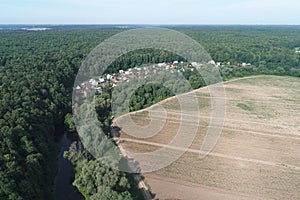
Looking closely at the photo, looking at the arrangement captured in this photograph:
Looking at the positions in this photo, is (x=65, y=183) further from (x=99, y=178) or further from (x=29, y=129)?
(x=29, y=129)

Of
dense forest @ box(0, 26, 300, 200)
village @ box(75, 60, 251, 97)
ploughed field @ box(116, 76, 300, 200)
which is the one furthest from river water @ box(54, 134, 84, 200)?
village @ box(75, 60, 251, 97)

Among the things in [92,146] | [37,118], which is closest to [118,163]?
[92,146]

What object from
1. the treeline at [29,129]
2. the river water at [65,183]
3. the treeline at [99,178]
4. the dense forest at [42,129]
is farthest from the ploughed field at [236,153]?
the treeline at [29,129]

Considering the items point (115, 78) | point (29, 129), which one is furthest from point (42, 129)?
point (115, 78)

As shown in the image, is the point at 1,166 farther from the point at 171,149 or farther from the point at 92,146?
the point at 171,149

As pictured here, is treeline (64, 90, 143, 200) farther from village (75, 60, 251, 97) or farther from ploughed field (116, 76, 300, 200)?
village (75, 60, 251, 97)
